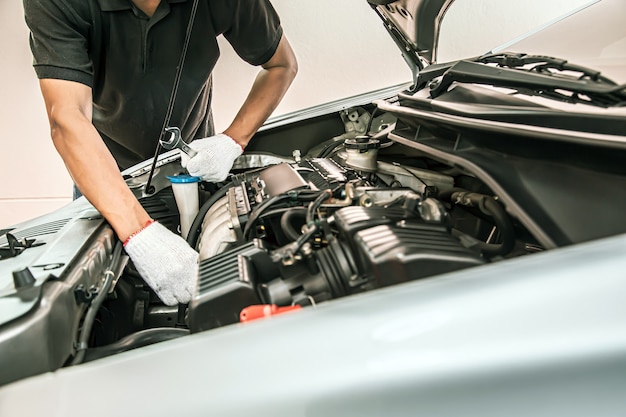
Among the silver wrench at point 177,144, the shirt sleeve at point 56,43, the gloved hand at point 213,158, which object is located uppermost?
the shirt sleeve at point 56,43

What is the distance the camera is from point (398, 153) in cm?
114

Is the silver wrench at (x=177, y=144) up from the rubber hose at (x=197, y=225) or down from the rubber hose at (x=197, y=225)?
up

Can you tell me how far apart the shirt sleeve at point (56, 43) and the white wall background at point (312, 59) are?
1731mm

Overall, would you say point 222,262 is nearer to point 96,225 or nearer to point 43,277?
point 43,277

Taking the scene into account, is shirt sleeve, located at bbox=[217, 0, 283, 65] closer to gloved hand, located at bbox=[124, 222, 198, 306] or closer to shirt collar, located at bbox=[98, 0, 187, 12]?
shirt collar, located at bbox=[98, 0, 187, 12]

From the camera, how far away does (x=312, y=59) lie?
2.82 meters

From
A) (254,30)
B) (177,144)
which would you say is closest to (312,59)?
(254,30)

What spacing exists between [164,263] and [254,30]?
3.40 feet

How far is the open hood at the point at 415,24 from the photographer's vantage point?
3.61 ft

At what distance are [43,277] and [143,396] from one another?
1.06 ft

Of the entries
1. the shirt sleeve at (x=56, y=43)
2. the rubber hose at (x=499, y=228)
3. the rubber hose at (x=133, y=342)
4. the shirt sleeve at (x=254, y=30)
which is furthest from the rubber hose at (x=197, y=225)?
the shirt sleeve at (x=254, y=30)

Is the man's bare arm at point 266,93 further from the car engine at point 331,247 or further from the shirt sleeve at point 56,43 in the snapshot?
the car engine at point 331,247

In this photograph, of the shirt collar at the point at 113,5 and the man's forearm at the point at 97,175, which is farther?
the shirt collar at the point at 113,5

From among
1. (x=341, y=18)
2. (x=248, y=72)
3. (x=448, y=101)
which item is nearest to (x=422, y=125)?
(x=448, y=101)
